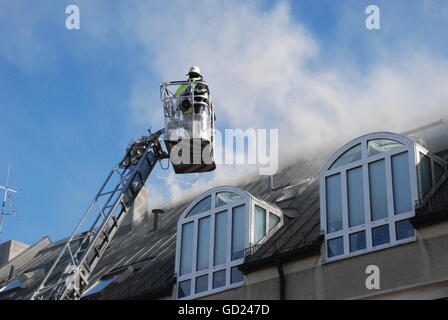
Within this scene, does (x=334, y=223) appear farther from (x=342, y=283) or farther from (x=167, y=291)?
(x=167, y=291)

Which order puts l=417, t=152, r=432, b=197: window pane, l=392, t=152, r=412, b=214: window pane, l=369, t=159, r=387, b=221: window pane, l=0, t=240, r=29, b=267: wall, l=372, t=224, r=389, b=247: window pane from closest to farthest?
l=372, t=224, r=389, b=247: window pane, l=392, t=152, r=412, b=214: window pane, l=417, t=152, r=432, b=197: window pane, l=369, t=159, r=387, b=221: window pane, l=0, t=240, r=29, b=267: wall

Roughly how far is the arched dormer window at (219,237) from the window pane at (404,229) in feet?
13.0

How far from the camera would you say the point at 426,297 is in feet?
52.5

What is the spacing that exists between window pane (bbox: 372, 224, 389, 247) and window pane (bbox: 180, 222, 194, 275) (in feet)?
17.2

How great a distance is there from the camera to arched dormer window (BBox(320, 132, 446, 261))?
17.4 m

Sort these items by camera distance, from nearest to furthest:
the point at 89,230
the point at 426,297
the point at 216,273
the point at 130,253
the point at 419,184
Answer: the point at 426,297, the point at 419,184, the point at 216,273, the point at 89,230, the point at 130,253

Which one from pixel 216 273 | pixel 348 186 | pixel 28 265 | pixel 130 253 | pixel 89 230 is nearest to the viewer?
pixel 348 186

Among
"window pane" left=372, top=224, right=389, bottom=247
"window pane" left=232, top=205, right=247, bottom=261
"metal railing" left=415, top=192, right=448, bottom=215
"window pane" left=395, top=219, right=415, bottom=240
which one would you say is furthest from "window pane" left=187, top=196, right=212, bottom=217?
"metal railing" left=415, top=192, right=448, bottom=215

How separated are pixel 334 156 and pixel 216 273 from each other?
3.86 m

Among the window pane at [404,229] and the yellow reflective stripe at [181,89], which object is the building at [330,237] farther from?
the yellow reflective stripe at [181,89]

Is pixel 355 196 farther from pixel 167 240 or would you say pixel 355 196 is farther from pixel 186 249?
pixel 167 240

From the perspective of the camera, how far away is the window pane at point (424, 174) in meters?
17.6

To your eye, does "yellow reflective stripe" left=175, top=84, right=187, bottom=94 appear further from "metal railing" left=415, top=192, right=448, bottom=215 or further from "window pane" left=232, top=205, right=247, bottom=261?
"metal railing" left=415, top=192, right=448, bottom=215
